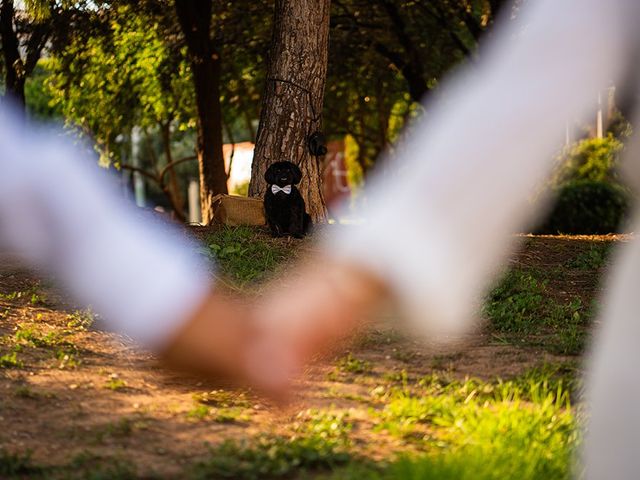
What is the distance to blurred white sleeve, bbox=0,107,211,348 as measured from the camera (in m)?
7.82

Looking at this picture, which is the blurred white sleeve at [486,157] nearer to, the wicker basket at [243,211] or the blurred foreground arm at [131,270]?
the wicker basket at [243,211]

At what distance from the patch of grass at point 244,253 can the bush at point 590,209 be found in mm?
8381

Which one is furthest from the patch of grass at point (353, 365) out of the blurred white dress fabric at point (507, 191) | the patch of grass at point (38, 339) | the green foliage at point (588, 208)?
the green foliage at point (588, 208)

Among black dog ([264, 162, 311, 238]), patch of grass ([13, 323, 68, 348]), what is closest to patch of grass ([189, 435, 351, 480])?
patch of grass ([13, 323, 68, 348])

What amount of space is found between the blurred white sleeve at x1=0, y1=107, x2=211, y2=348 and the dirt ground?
0.45 meters

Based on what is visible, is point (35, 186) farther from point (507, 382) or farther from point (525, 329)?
point (507, 382)

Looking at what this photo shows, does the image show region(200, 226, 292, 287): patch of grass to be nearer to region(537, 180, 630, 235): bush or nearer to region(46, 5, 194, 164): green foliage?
region(46, 5, 194, 164): green foliage

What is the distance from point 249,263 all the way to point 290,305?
92 centimetres

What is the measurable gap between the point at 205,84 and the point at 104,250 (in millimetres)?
5607

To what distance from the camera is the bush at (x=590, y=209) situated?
16.3 m

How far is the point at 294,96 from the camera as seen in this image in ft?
32.9

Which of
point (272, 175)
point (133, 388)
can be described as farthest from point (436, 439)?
point (272, 175)

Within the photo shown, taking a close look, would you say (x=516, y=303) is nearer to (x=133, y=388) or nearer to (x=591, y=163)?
(x=133, y=388)

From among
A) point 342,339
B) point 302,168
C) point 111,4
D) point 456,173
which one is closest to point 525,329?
point 342,339
